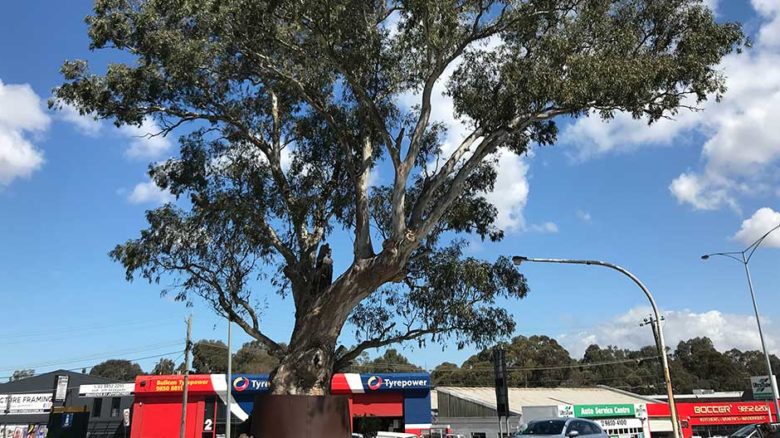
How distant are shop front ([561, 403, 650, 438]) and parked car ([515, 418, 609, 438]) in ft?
99.8

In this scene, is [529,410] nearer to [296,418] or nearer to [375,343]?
[375,343]

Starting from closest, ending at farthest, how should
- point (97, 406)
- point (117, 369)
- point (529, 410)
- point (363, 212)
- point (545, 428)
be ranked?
point (363, 212) → point (545, 428) → point (529, 410) → point (97, 406) → point (117, 369)

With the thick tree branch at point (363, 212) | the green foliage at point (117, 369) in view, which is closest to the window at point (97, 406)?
the thick tree branch at point (363, 212)

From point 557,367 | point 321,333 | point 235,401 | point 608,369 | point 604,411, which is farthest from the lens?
point 608,369

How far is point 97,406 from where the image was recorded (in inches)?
1923

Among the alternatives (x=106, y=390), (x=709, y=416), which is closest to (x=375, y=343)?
(x=106, y=390)

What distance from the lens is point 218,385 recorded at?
41188mm

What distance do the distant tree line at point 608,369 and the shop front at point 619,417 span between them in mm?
39123

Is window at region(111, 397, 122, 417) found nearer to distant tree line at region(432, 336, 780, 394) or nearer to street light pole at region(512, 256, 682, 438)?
street light pole at region(512, 256, 682, 438)

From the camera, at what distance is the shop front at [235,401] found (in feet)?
134

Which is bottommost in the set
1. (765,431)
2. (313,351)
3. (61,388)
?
(765,431)

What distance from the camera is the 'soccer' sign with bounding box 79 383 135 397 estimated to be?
45366mm

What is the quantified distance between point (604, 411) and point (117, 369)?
11067 cm

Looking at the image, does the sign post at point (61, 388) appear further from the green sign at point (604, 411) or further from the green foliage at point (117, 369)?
the green foliage at point (117, 369)
